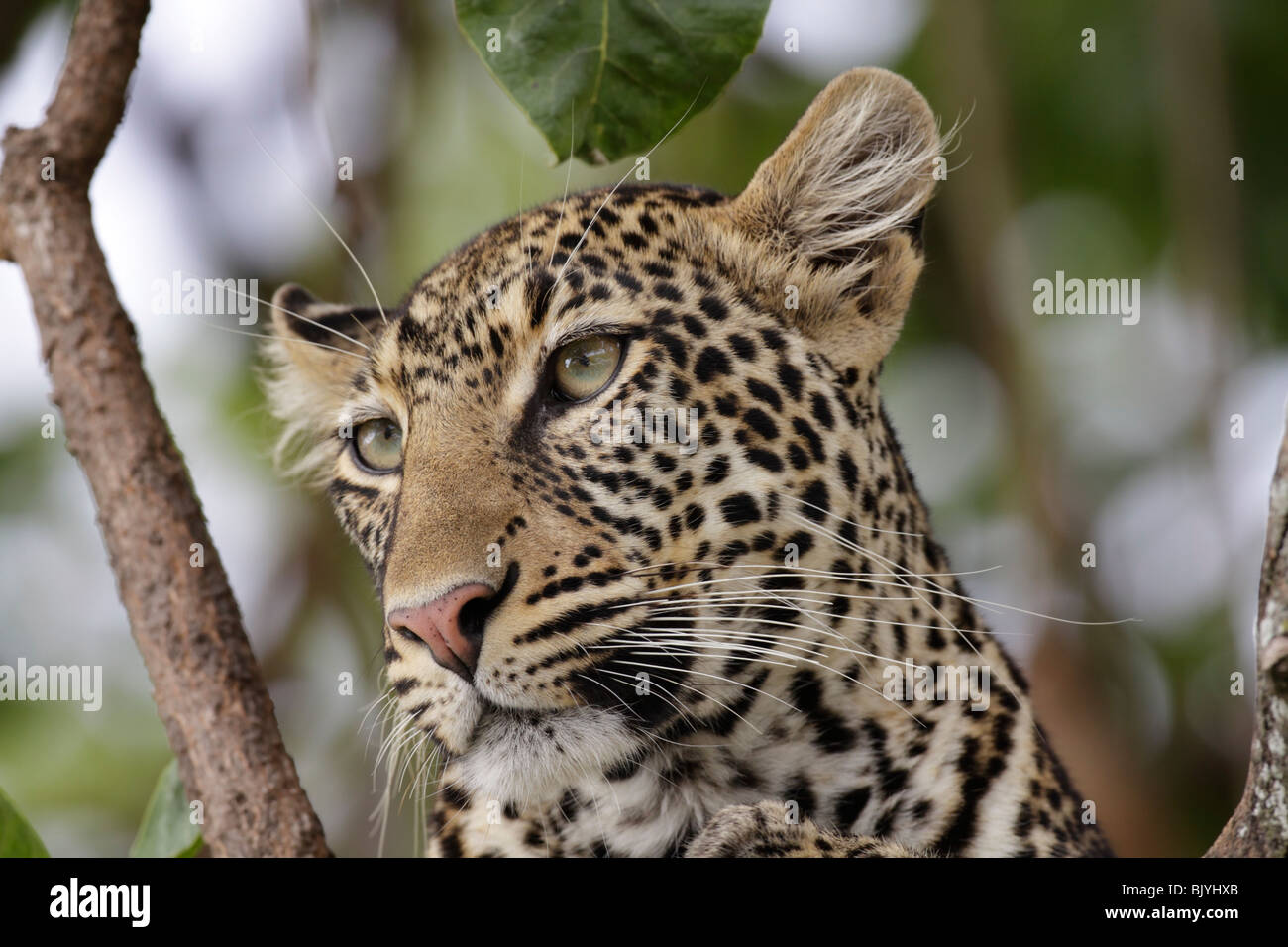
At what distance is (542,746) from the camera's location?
305 cm

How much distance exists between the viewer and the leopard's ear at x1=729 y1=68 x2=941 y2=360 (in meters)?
3.54

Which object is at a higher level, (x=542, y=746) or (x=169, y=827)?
(x=542, y=746)

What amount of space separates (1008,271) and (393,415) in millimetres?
3963

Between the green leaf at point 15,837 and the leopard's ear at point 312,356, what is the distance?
1496 millimetres

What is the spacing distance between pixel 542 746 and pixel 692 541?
1.95ft

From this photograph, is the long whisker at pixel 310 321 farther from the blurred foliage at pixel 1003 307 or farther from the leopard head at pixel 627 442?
the blurred foliage at pixel 1003 307

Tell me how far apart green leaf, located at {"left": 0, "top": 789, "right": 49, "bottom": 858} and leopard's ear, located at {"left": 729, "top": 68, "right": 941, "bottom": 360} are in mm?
2339

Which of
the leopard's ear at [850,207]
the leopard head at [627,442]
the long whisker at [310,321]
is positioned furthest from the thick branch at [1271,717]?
the long whisker at [310,321]

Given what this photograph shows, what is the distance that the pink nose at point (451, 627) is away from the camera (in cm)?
287

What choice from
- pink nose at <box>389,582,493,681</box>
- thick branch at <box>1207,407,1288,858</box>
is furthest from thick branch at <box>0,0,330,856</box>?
thick branch at <box>1207,407,1288,858</box>

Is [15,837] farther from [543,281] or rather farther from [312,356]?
[543,281]

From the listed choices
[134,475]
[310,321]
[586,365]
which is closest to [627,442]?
[586,365]
